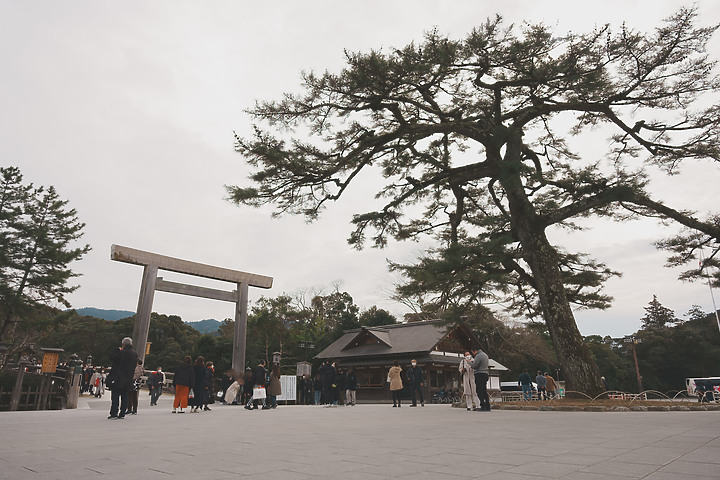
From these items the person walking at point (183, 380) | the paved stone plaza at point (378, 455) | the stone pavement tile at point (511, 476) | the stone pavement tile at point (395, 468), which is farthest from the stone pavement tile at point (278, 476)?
the person walking at point (183, 380)

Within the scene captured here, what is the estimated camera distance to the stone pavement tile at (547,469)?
2.56 meters

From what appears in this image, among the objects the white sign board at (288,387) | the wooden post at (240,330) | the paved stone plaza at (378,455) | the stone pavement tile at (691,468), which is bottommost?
the white sign board at (288,387)

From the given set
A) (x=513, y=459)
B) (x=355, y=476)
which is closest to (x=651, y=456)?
(x=513, y=459)

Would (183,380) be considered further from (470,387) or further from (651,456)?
(651,456)

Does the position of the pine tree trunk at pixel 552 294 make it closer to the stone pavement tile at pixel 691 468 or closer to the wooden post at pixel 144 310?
the stone pavement tile at pixel 691 468

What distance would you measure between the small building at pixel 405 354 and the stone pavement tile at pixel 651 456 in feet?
67.0

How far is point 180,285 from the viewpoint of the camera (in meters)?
16.2

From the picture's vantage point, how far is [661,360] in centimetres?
3600

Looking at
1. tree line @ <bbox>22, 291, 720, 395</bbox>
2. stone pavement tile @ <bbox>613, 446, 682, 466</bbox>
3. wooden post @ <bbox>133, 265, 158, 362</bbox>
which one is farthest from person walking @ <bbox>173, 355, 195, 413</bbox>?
tree line @ <bbox>22, 291, 720, 395</bbox>

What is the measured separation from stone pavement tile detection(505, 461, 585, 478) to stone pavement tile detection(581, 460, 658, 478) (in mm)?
99

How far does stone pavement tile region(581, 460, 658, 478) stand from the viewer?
250 cm

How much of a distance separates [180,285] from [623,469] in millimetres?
16140

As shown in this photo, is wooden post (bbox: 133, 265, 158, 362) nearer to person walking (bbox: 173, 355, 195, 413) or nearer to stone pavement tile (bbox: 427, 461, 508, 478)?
person walking (bbox: 173, 355, 195, 413)

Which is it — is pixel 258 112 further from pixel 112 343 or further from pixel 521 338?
pixel 112 343
